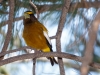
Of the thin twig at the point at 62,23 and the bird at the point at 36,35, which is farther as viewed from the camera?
the bird at the point at 36,35

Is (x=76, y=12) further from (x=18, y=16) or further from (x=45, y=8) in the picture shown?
(x=18, y=16)

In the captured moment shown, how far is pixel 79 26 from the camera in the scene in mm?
919

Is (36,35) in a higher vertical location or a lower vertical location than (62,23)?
lower

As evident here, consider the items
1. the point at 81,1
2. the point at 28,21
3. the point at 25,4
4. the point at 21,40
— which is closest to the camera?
the point at 81,1

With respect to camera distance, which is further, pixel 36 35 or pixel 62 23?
pixel 36 35

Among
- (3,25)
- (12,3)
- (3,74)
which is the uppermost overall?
(12,3)

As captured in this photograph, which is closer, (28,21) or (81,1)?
(81,1)

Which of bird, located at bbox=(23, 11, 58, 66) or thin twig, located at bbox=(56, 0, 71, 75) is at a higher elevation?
thin twig, located at bbox=(56, 0, 71, 75)

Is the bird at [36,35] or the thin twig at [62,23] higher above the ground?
the thin twig at [62,23]

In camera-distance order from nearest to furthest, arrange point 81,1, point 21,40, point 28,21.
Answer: point 81,1 < point 21,40 < point 28,21

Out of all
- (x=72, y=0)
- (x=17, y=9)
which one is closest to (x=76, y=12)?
(x=72, y=0)

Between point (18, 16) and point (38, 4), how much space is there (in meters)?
0.11

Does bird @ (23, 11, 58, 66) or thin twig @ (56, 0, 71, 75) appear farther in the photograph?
bird @ (23, 11, 58, 66)

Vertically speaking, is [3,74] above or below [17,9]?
below
